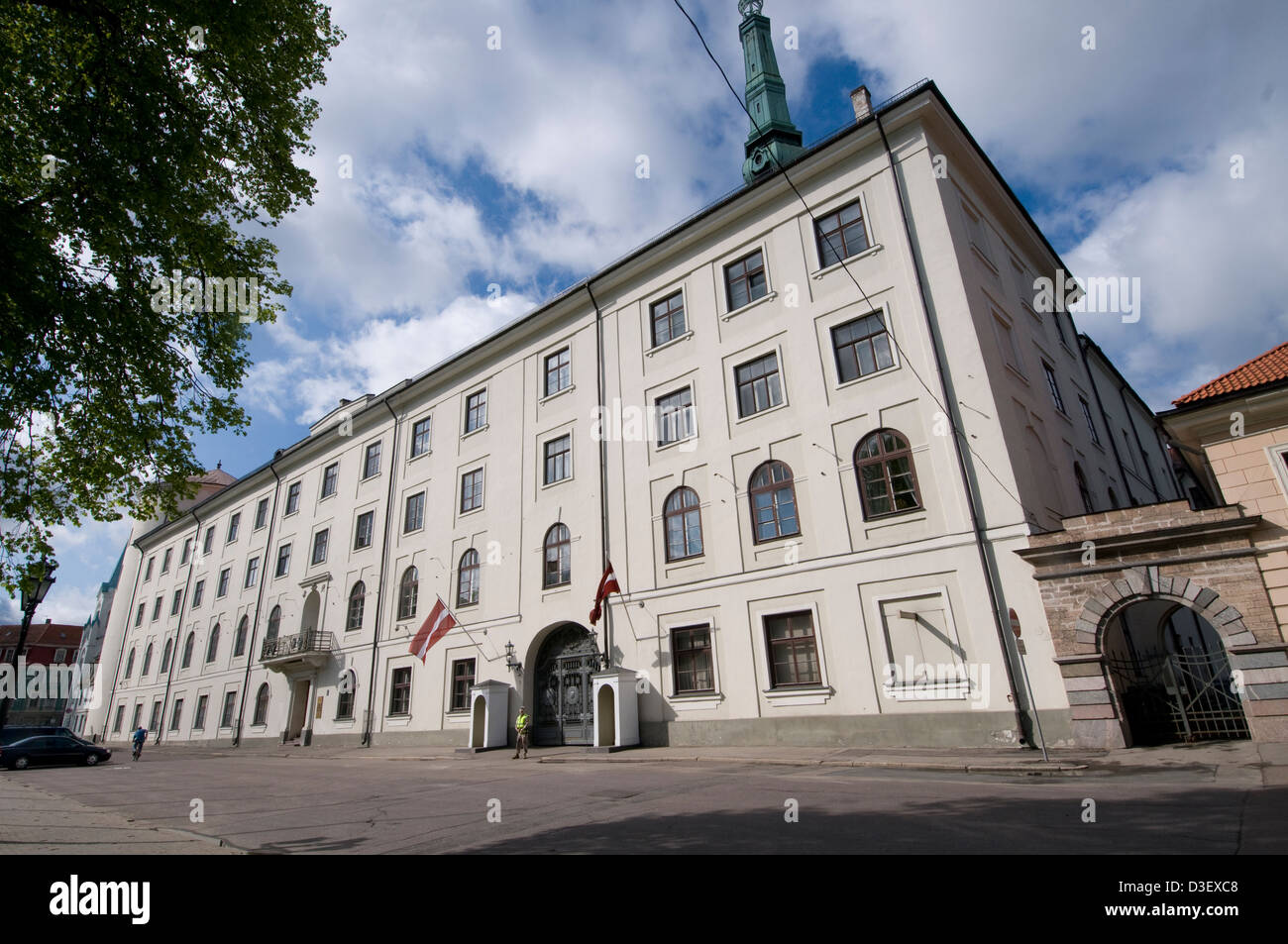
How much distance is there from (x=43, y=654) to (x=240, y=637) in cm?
7221

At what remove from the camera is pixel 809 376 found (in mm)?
18172

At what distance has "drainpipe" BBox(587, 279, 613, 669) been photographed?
807 inches

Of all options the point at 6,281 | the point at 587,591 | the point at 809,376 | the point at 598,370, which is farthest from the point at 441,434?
the point at 6,281

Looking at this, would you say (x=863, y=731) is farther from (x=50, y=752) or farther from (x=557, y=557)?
(x=50, y=752)

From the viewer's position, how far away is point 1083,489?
1984 centimetres

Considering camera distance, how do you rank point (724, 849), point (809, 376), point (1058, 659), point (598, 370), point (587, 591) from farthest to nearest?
point (598, 370) < point (587, 591) < point (809, 376) < point (1058, 659) < point (724, 849)

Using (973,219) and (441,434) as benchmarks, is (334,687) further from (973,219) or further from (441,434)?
(973,219)

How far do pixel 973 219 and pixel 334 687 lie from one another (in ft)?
101

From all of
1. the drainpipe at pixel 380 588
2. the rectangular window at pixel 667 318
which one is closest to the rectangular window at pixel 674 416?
the rectangular window at pixel 667 318

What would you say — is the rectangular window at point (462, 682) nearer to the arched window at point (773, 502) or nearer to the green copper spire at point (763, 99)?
the arched window at point (773, 502)

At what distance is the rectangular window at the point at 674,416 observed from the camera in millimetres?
20688

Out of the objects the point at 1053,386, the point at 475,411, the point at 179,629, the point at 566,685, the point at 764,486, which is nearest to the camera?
the point at 764,486

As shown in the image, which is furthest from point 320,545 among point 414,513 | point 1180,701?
point 1180,701

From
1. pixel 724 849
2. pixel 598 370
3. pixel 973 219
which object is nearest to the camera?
pixel 724 849
